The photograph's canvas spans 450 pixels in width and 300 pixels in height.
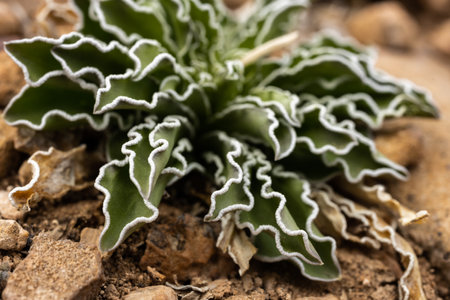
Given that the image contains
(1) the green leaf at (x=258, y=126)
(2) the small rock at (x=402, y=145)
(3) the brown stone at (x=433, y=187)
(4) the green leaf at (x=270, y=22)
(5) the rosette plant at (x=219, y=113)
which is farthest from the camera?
(4) the green leaf at (x=270, y=22)

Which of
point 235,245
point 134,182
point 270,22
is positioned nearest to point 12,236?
point 134,182

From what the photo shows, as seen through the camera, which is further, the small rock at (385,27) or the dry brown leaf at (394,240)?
the small rock at (385,27)

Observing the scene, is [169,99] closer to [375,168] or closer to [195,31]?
[195,31]

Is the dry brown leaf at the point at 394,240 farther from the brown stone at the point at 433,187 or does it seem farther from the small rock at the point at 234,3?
the small rock at the point at 234,3

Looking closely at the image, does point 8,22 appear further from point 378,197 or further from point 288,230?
point 378,197

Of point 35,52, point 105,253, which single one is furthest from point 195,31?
point 105,253

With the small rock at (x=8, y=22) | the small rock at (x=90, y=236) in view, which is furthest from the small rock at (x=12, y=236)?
the small rock at (x=8, y=22)
